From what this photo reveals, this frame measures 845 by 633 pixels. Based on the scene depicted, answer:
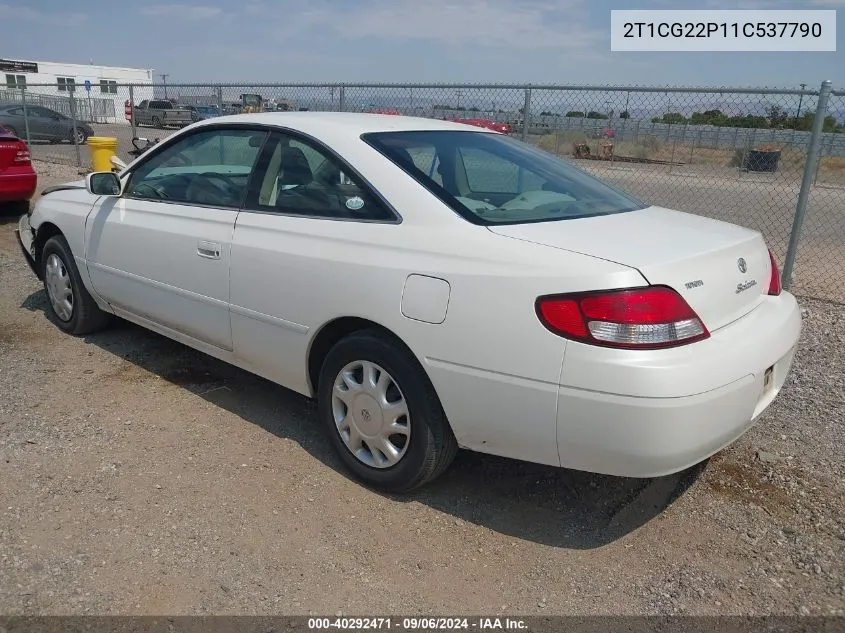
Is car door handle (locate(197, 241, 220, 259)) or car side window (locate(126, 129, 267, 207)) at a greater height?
car side window (locate(126, 129, 267, 207))

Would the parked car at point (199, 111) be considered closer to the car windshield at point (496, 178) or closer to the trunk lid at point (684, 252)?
the car windshield at point (496, 178)

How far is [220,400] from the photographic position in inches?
162

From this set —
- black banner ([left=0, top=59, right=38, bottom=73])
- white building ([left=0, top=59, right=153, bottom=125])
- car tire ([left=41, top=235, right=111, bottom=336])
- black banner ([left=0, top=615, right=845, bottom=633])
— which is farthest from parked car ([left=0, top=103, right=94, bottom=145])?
black banner ([left=0, top=59, right=38, bottom=73])

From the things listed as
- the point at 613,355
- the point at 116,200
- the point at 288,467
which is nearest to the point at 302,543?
the point at 288,467

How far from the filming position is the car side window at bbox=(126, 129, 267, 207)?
3.75 meters

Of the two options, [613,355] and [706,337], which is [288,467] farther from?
[706,337]

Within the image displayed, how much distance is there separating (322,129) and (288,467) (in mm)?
1649

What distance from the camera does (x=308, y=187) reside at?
3.39 m

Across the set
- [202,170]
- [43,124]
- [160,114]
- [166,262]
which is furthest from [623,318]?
[43,124]

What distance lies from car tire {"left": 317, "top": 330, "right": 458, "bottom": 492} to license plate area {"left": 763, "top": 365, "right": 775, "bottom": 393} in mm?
1276

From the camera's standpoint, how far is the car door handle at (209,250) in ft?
11.8

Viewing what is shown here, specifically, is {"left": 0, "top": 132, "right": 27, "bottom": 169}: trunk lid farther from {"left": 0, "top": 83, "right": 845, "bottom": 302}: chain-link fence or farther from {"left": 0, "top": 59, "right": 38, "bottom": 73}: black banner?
{"left": 0, "top": 59, "right": 38, "bottom": 73}: black banner

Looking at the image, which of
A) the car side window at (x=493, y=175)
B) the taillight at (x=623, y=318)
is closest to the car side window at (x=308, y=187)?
the car side window at (x=493, y=175)

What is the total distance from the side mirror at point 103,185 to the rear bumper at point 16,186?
19.8ft
